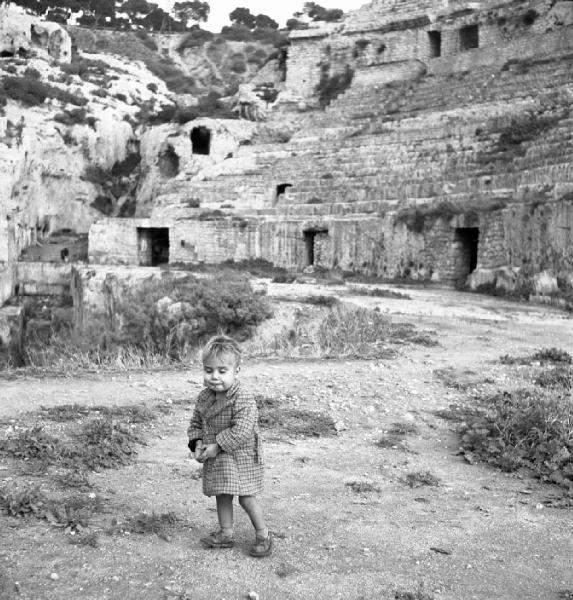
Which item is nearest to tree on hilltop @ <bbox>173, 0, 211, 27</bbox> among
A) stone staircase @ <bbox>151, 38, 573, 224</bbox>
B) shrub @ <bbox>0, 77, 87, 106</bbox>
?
shrub @ <bbox>0, 77, 87, 106</bbox>

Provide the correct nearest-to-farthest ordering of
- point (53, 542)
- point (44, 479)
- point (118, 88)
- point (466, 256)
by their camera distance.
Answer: point (53, 542) → point (44, 479) → point (466, 256) → point (118, 88)

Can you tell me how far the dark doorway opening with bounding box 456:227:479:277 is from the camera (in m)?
20.1

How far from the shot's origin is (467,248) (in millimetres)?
20328

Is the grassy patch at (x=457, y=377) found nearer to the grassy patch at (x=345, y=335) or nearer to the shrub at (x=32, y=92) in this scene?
the grassy patch at (x=345, y=335)

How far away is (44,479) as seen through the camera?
4.96 metres

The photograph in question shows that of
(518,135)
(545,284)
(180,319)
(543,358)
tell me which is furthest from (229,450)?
(518,135)

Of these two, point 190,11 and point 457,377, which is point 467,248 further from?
point 190,11

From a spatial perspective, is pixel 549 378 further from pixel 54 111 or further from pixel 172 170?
pixel 54 111

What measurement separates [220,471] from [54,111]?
3380 centimetres

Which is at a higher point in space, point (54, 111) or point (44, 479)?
point (54, 111)

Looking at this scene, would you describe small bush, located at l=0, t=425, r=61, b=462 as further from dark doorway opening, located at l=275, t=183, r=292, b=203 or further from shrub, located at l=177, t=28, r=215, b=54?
shrub, located at l=177, t=28, r=215, b=54

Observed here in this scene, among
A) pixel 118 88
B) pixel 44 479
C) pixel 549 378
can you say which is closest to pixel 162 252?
pixel 118 88

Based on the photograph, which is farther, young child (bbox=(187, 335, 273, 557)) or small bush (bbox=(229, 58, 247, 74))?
small bush (bbox=(229, 58, 247, 74))

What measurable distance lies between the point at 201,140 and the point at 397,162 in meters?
12.8
